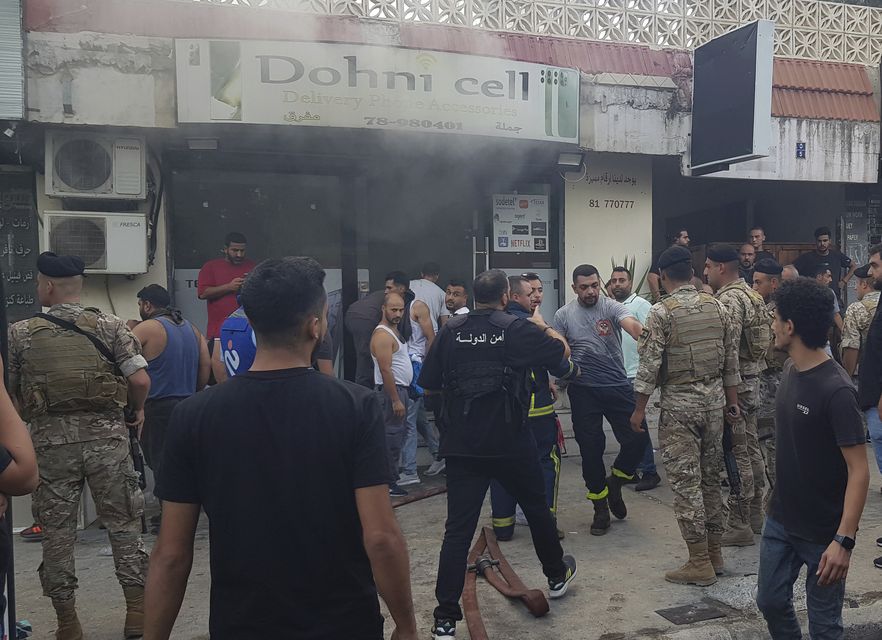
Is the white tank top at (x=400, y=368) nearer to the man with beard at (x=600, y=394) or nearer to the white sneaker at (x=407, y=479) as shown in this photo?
the white sneaker at (x=407, y=479)

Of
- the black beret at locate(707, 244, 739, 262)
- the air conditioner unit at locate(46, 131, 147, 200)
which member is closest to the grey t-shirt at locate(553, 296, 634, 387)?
the black beret at locate(707, 244, 739, 262)

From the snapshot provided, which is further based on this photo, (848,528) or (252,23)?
(252,23)

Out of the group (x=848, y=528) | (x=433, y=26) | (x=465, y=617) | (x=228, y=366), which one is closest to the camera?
(x=848, y=528)

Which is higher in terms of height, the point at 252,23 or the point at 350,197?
the point at 252,23

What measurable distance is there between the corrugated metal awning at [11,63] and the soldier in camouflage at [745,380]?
5347 millimetres

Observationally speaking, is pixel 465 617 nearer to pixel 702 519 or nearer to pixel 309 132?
pixel 702 519

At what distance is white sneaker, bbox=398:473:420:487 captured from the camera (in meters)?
6.67

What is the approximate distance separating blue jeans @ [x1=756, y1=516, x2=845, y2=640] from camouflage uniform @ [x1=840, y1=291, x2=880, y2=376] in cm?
319

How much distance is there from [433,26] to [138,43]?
2.69 m

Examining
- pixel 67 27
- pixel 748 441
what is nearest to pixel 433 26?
pixel 67 27

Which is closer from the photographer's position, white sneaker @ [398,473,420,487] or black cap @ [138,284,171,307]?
black cap @ [138,284,171,307]

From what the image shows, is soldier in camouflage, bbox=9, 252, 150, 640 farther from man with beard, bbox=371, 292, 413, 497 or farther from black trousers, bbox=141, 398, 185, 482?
man with beard, bbox=371, 292, 413, 497

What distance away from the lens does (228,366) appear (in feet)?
16.3

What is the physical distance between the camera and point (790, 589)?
2.89 metres
